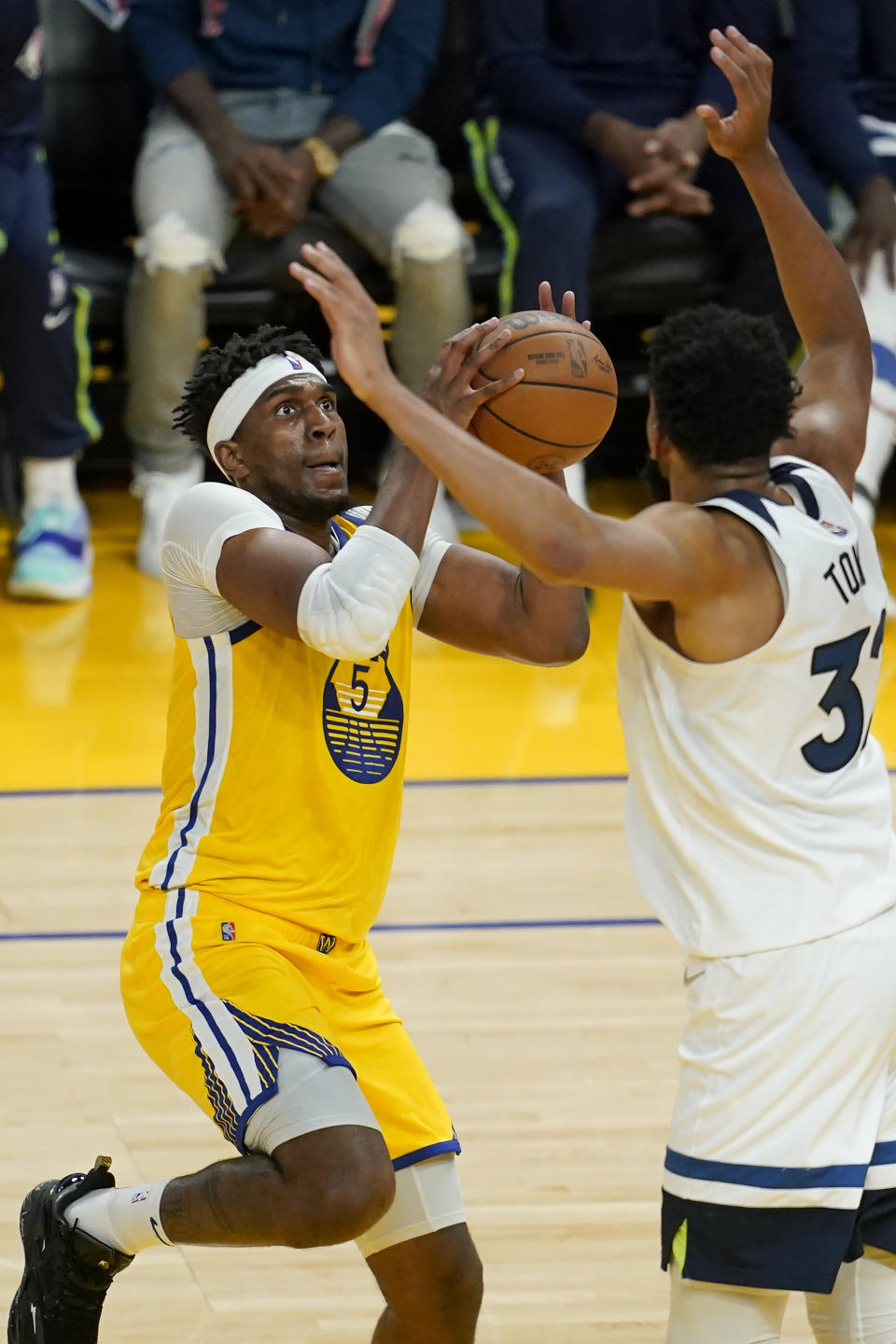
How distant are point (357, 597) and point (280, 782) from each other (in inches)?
15.1

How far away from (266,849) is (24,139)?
207 inches

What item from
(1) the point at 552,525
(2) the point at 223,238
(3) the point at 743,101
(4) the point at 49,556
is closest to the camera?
(1) the point at 552,525

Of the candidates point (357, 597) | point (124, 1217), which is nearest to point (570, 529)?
point (357, 597)

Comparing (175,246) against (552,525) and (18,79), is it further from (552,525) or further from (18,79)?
(552,525)

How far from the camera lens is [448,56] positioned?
8.69m

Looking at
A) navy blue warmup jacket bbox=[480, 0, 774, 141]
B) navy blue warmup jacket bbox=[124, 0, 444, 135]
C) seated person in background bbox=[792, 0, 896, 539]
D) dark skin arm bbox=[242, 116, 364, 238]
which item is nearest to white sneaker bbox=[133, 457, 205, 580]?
Result: dark skin arm bbox=[242, 116, 364, 238]

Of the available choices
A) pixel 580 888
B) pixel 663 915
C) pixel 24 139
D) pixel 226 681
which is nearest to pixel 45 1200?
pixel 226 681

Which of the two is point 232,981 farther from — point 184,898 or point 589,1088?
point 589,1088

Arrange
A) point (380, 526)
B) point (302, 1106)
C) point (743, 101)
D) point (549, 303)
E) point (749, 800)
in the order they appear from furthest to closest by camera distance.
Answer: point (549, 303), point (743, 101), point (380, 526), point (302, 1106), point (749, 800)

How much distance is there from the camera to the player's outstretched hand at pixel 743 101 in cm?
308

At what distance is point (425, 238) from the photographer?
7.47m

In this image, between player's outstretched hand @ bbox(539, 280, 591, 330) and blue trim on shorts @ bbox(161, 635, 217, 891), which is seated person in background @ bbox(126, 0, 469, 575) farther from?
blue trim on shorts @ bbox(161, 635, 217, 891)

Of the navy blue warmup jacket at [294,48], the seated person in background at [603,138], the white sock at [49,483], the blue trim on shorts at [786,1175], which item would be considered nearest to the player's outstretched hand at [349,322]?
the blue trim on shorts at [786,1175]

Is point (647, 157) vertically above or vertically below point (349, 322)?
below
